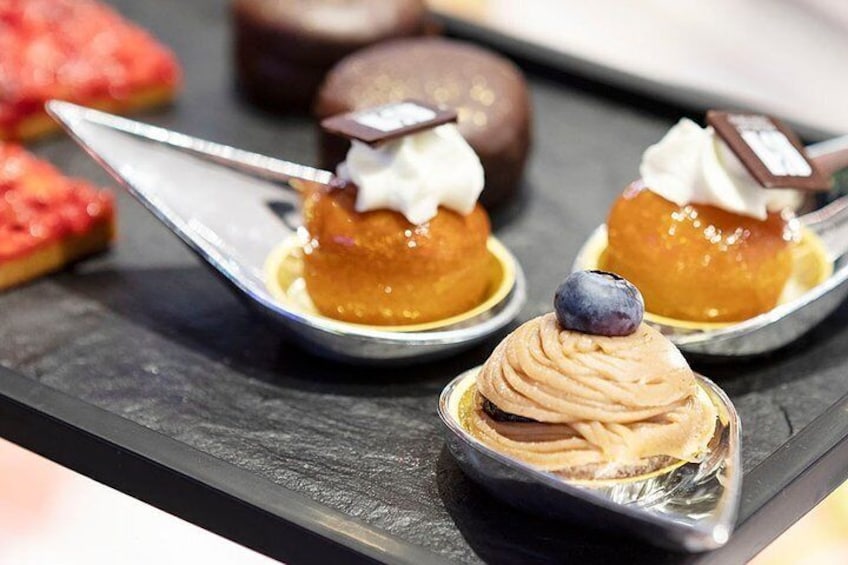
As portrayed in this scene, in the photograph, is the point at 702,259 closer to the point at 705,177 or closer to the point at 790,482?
the point at 705,177

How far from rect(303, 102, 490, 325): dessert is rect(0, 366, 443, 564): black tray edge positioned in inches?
17.6

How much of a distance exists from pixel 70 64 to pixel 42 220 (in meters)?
0.85

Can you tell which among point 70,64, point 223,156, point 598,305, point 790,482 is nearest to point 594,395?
point 598,305

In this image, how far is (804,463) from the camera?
6.61 feet

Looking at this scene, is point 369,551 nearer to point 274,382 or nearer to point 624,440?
point 624,440

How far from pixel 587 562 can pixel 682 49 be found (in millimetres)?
3089

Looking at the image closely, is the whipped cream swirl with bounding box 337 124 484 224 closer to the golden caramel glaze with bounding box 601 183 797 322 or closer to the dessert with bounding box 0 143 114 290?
the golden caramel glaze with bounding box 601 183 797 322

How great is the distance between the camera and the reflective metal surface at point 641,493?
5.64 ft

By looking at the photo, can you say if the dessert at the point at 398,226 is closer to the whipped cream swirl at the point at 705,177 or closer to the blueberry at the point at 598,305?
the whipped cream swirl at the point at 705,177

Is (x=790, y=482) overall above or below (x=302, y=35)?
above

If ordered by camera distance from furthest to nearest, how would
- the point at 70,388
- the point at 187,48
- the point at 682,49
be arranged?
the point at 682,49, the point at 187,48, the point at 70,388

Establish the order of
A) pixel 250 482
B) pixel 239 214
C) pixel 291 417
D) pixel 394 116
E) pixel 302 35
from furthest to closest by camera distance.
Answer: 1. pixel 302 35
2. pixel 239 214
3. pixel 394 116
4. pixel 291 417
5. pixel 250 482

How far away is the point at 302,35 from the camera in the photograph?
341 centimetres

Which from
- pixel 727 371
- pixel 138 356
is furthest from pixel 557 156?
pixel 138 356
